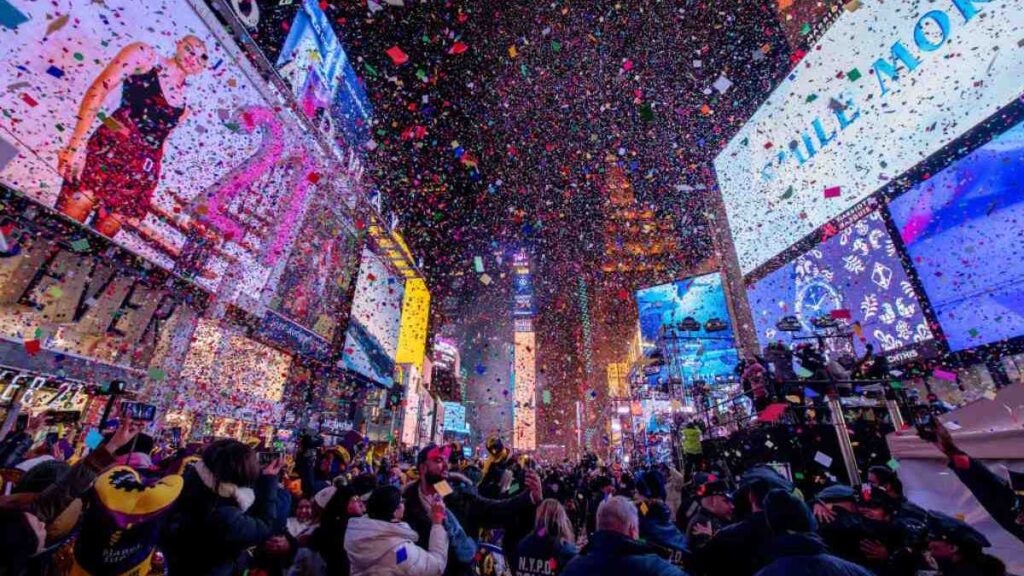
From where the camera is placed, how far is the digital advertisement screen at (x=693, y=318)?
84.4ft

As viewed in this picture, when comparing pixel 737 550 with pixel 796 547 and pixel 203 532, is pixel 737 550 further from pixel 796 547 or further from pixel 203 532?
pixel 203 532

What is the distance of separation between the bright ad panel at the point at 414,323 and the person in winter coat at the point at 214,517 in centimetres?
3863

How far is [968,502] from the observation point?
4.64 m

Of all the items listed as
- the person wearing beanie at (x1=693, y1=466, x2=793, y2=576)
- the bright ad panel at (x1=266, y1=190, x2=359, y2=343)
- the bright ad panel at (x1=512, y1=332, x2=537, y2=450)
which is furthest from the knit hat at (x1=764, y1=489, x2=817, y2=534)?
the bright ad panel at (x1=512, y1=332, x2=537, y2=450)

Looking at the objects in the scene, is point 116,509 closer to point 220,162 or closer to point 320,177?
point 220,162

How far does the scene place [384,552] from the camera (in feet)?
7.72

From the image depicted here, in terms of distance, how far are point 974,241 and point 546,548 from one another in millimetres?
15276

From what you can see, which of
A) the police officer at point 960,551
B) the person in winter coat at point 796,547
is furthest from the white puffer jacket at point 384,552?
the police officer at point 960,551

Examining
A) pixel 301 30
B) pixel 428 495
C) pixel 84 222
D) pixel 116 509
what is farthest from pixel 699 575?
pixel 301 30

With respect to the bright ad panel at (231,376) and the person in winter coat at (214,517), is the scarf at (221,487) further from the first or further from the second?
the bright ad panel at (231,376)

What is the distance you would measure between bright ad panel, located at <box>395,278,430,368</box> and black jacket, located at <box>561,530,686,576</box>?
3939 centimetres

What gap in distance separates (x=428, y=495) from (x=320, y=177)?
948 inches

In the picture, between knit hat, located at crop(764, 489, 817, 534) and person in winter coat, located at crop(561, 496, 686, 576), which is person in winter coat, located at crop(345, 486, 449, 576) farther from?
knit hat, located at crop(764, 489, 817, 534)

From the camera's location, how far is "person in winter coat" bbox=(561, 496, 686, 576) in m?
2.15
